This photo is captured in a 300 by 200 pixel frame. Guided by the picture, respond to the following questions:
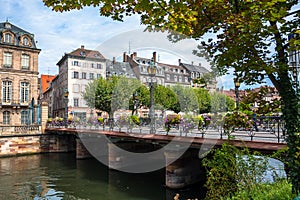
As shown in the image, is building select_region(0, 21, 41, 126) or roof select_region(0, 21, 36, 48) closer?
building select_region(0, 21, 41, 126)

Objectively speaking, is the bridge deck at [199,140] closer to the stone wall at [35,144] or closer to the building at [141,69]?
the stone wall at [35,144]

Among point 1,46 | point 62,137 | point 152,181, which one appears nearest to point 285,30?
point 152,181

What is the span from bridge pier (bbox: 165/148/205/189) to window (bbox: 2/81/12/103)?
28899mm

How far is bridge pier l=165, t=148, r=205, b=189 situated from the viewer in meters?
13.7

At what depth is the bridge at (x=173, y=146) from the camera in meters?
9.93

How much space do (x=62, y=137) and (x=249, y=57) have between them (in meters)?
28.6

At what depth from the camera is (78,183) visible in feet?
52.4

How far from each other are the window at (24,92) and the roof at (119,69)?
76.1 ft

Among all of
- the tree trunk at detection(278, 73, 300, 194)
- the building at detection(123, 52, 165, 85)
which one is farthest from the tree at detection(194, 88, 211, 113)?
the tree trunk at detection(278, 73, 300, 194)

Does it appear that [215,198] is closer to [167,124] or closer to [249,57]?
[249,57]

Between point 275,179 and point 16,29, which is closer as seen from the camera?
point 275,179

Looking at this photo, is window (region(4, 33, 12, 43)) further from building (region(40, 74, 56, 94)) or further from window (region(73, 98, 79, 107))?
building (region(40, 74, 56, 94))

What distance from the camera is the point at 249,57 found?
4520 millimetres

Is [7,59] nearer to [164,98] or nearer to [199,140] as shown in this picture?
[164,98]
